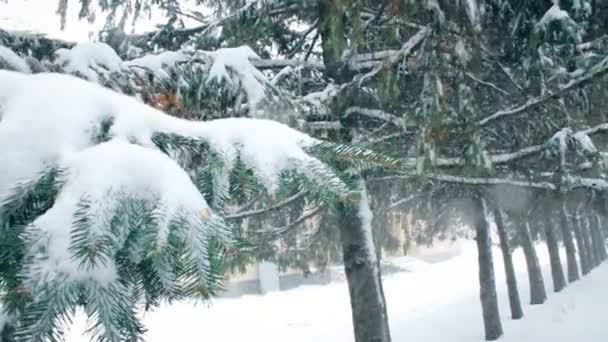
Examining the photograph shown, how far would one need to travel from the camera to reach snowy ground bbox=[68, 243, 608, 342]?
40.2 feet

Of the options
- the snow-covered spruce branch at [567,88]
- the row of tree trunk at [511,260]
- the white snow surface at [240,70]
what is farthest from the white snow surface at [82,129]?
the row of tree trunk at [511,260]

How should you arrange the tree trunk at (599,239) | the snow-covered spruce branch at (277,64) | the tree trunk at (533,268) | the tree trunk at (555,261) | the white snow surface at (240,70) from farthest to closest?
1. the tree trunk at (599,239)
2. the tree trunk at (555,261)
3. the tree trunk at (533,268)
4. the snow-covered spruce branch at (277,64)
5. the white snow surface at (240,70)

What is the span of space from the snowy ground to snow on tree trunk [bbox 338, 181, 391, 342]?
2589 mm

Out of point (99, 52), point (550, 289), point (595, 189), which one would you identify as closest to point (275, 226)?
point (595, 189)

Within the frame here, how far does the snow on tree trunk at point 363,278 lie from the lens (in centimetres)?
588

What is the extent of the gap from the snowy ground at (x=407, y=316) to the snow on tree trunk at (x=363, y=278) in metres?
2.59

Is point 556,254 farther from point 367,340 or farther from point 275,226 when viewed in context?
point 367,340

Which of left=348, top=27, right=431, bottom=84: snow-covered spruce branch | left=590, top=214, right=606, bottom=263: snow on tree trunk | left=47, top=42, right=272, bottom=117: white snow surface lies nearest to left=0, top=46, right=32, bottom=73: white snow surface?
left=47, top=42, right=272, bottom=117: white snow surface

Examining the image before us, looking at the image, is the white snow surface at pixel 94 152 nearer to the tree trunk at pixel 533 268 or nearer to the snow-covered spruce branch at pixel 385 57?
the snow-covered spruce branch at pixel 385 57

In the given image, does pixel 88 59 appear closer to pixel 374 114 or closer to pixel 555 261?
pixel 374 114

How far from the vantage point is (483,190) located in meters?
9.37

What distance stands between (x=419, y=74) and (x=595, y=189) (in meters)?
2.46

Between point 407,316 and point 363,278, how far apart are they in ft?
49.9

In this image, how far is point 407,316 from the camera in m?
20.2
